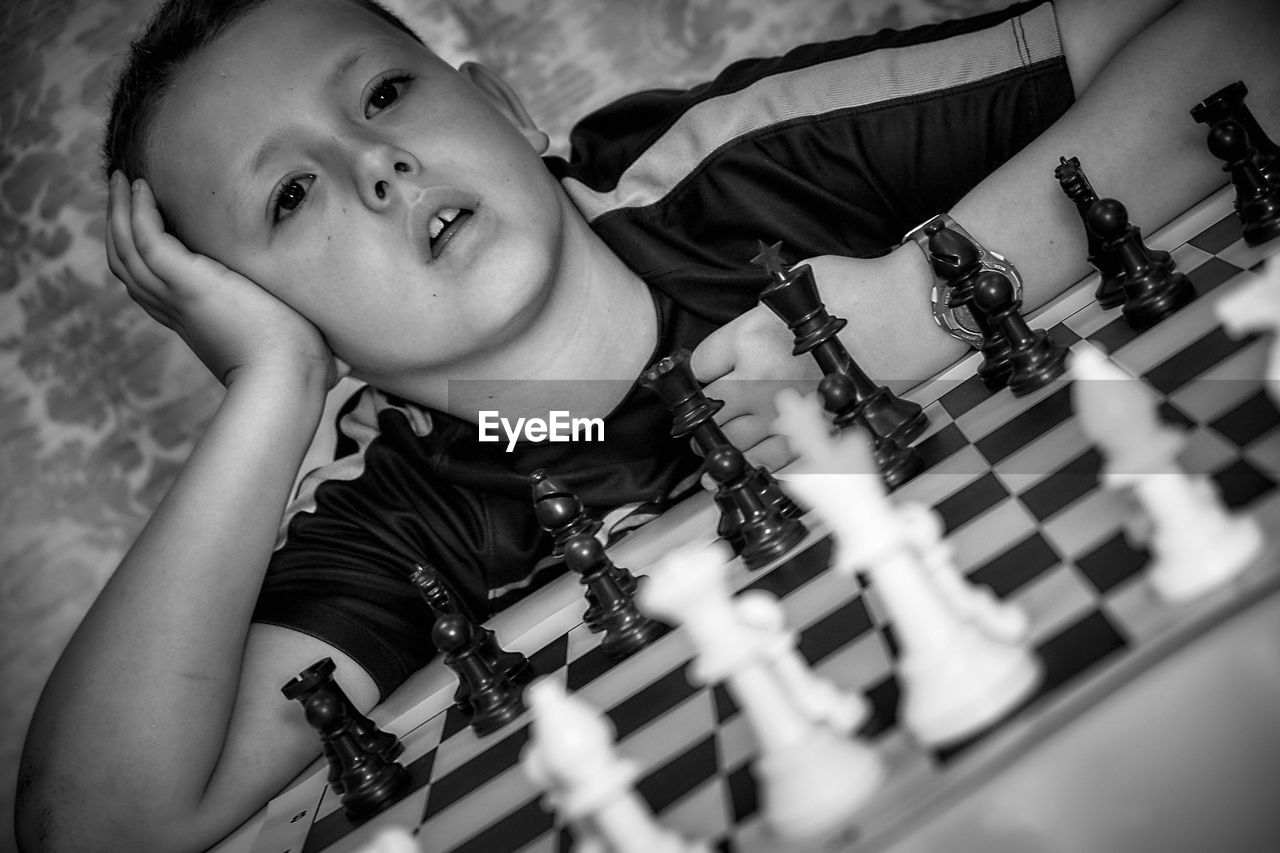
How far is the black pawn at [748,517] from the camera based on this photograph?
988mm

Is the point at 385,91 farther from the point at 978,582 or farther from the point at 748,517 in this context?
the point at 978,582

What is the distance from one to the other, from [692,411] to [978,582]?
1.31ft

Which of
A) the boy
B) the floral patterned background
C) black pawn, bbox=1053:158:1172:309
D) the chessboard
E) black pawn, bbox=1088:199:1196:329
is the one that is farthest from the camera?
the floral patterned background

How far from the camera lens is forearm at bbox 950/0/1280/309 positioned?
3.94ft

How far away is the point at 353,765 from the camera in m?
0.98

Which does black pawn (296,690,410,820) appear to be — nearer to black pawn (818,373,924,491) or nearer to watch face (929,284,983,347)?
black pawn (818,373,924,491)

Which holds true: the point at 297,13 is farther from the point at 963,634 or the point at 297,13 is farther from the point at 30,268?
the point at 963,634

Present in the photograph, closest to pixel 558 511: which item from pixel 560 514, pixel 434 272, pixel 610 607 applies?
pixel 560 514

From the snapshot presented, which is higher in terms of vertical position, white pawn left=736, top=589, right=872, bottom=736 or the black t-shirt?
the black t-shirt

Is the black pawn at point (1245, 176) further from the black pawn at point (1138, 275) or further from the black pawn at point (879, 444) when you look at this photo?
the black pawn at point (879, 444)

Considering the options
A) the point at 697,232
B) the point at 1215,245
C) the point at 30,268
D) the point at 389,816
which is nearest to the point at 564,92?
the point at 697,232

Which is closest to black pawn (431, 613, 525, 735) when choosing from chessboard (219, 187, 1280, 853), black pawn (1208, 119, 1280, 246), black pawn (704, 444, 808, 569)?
chessboard (219, 187, 1280, 853)

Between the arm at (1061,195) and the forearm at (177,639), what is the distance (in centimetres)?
59

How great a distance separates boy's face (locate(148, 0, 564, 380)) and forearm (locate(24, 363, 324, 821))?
0.59 feet
